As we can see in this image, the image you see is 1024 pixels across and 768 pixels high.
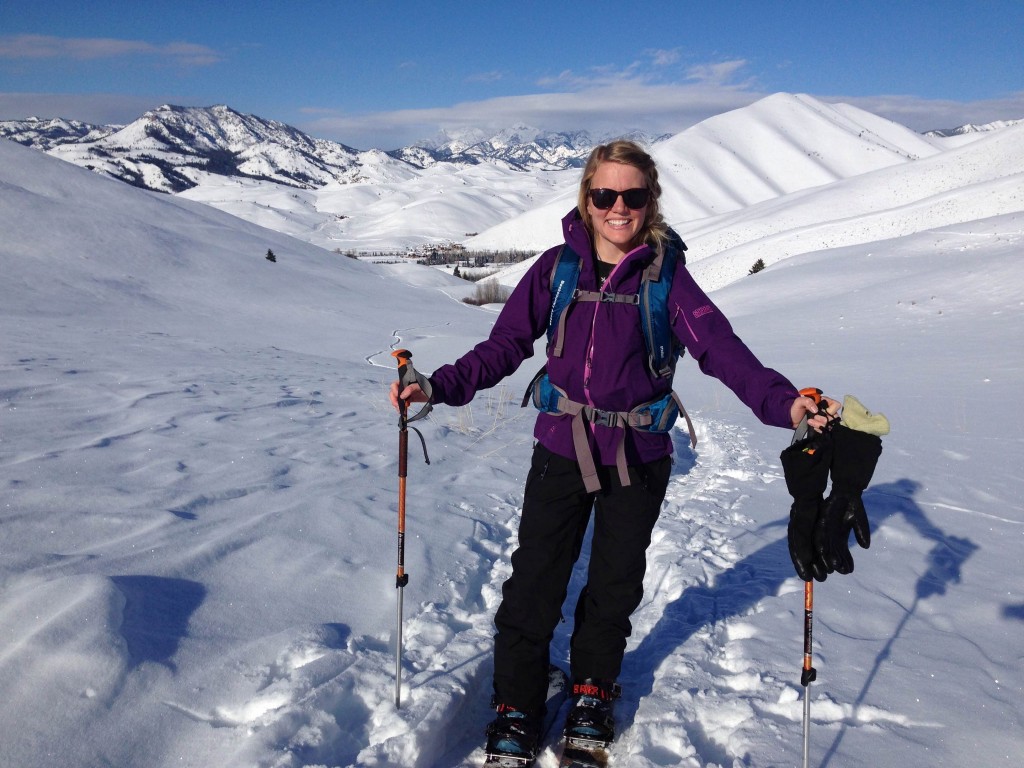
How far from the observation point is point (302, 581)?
3.20 metres

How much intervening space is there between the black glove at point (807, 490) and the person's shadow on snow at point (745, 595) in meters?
0.72

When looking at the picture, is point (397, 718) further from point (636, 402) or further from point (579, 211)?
point (579, 211)

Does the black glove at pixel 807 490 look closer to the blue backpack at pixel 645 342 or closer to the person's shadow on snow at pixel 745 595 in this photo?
the blue backpack at pixel 645 342

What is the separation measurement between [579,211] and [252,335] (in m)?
11.4

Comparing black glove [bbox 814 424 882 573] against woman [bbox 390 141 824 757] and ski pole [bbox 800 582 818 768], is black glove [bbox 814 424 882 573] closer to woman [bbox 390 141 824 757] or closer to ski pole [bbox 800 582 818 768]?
ski pole [bbox 800 582 818 768]

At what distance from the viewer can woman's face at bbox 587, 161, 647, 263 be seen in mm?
2488

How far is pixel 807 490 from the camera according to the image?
216 centimetres

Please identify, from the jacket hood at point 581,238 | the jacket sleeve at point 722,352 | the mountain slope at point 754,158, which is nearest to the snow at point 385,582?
the jacket sleeve at point 722,352

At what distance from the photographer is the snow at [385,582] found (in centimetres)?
234

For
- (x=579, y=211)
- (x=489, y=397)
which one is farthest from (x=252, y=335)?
(x=579, y=211)

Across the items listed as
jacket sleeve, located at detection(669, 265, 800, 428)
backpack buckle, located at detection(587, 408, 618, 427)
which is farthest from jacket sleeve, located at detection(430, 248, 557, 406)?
jacket sleeve, located at detection(669, 265, 800, 428)

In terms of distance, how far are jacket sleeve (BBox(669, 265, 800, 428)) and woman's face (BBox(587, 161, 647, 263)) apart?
23cm

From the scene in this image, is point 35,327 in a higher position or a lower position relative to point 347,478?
higher

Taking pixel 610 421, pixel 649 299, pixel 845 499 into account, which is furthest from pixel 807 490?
pixel 649 299
